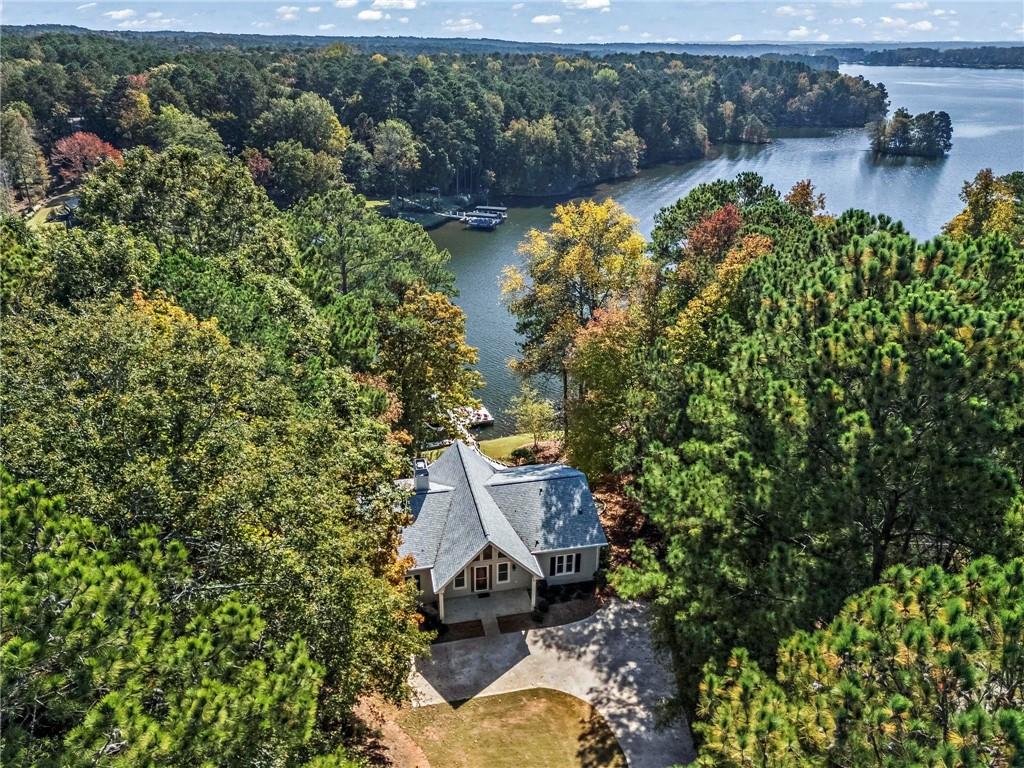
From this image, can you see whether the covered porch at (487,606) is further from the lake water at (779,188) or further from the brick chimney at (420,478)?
the lake water at (779,188)

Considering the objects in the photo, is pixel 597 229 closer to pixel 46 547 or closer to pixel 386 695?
pixel 386 695

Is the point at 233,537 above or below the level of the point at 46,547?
below

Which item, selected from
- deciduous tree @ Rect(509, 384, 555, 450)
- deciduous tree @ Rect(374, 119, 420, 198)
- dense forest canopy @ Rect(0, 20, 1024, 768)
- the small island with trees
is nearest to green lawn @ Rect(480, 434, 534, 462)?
deciduous tree @ Rect(509, 384, 555, 450)

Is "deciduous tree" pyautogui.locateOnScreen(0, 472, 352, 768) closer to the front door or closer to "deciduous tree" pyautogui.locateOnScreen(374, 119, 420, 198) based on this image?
the front door

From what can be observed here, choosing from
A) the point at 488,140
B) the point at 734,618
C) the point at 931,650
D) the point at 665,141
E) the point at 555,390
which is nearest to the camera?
the point at 931,650

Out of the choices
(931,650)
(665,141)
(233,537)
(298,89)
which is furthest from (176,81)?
(931,650)

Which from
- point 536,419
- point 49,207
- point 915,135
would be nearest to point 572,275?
point 536,419

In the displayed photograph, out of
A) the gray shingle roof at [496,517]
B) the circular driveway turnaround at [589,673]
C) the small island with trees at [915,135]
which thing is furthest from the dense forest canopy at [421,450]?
the small island with trees at [915,135]
